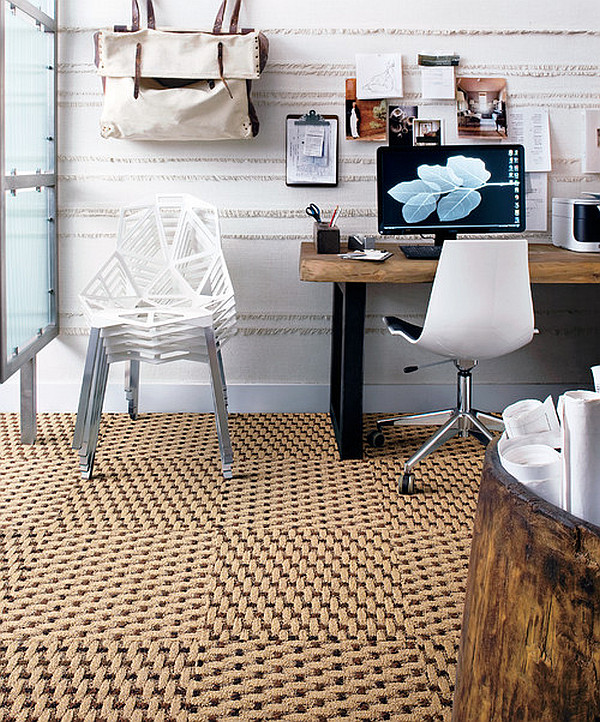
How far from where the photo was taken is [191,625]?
2.11m

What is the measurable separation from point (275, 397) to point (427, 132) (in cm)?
133

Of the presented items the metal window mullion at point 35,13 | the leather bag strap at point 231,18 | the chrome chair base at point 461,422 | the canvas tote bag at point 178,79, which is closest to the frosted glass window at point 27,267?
the canvas tote bag at point 178,79

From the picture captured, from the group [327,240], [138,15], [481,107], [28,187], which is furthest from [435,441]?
[138,15]

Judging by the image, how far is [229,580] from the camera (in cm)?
235

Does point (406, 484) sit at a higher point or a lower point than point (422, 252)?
lower

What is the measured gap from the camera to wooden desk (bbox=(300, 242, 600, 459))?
308 cm

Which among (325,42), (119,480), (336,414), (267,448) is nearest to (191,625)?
(119,480)

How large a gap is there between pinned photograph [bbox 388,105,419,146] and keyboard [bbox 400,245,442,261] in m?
0.59

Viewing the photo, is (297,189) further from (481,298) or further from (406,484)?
(406,484)

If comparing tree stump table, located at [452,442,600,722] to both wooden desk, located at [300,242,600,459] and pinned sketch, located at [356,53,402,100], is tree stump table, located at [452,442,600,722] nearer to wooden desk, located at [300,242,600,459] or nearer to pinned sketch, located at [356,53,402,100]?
wooden desk, located at [300,242,600,459]

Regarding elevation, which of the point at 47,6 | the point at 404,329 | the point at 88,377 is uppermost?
the point at 47,6

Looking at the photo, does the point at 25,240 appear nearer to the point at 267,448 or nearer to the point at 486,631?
the point at 267,448

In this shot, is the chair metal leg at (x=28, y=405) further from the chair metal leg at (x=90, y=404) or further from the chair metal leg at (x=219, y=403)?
the chair metal leg at (x=219, y=403)

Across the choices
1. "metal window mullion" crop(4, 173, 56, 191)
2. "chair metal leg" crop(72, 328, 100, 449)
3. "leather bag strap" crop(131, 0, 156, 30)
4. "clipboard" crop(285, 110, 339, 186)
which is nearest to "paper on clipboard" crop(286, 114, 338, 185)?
"clipboard" crop(285, 110, 339, 186)
